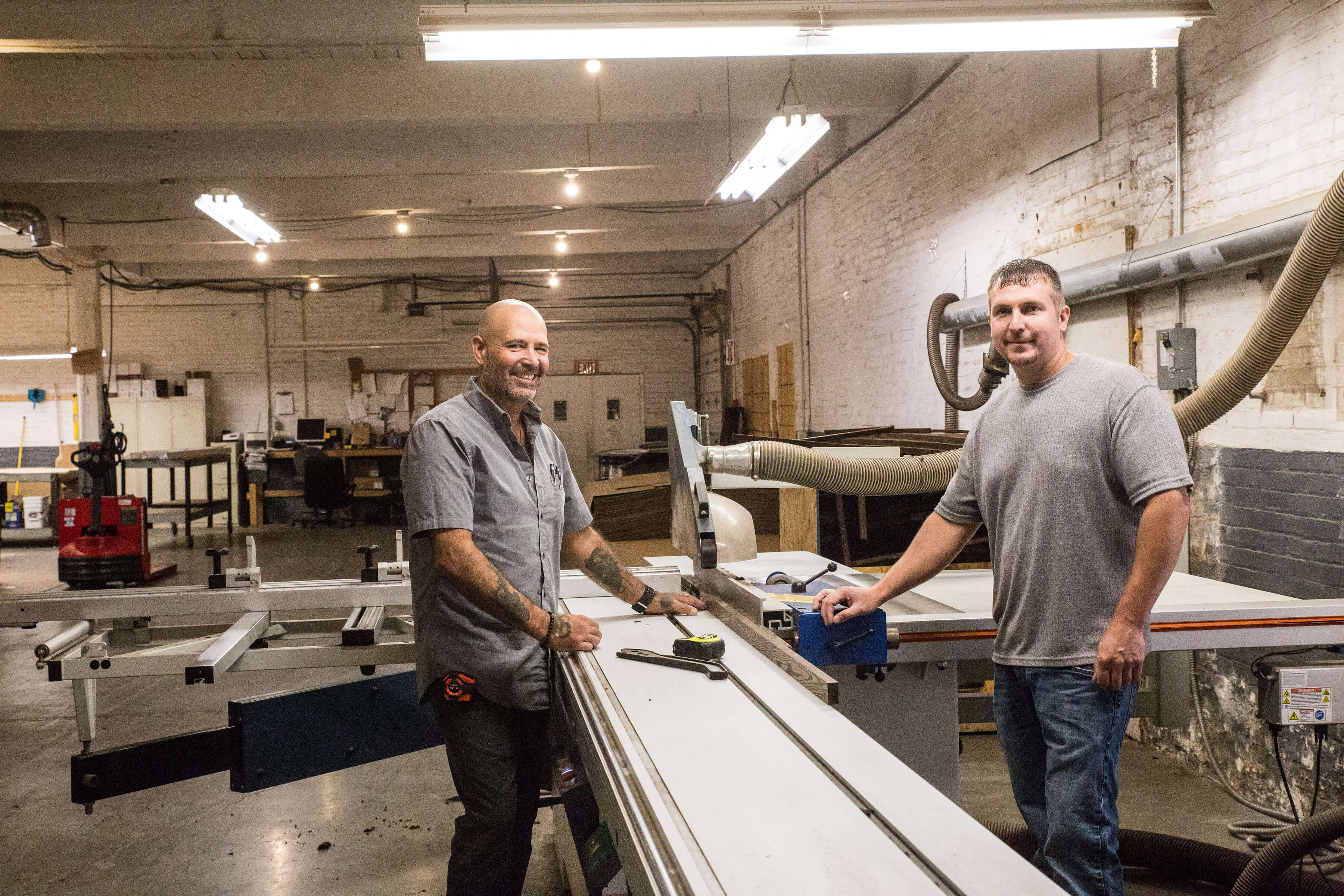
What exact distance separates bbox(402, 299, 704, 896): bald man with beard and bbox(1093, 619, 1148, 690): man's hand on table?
98 cm

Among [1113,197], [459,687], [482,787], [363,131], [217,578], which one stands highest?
[363,131]

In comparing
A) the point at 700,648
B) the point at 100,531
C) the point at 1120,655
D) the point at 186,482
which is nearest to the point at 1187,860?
the point at 1120,655

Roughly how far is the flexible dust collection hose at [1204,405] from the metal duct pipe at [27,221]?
759 cm

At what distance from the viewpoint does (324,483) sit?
9.83 meters

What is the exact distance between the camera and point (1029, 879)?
886 mm

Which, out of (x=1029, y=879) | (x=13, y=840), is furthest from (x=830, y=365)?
(x=1029, y=879)

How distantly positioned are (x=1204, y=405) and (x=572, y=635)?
2.14 meters

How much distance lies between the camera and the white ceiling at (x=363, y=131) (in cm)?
484

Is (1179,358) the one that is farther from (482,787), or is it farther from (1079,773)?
(482,787)

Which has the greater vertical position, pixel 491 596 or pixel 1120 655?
pixel 491 596

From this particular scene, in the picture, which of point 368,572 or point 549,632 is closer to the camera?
point 549,632

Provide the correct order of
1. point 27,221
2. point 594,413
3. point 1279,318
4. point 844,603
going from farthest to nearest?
1. point 594,413
2. point 27,221
3. point 1279,318
4. point 844,603

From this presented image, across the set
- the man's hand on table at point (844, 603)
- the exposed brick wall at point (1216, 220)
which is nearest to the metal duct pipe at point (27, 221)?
the exposed brick wall at point (1216, 220)

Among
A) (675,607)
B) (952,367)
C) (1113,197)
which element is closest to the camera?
(675,607)
